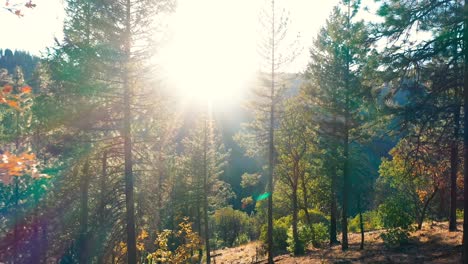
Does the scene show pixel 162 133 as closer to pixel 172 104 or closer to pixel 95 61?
pixel 172 104

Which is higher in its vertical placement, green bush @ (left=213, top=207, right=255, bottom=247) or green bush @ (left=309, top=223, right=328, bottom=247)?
green bush @ (left=309, top=223, right=328, bottom=247)

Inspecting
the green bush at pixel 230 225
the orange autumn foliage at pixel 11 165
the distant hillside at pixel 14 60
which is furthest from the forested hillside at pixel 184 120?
the distant hillside at pixel 14 60

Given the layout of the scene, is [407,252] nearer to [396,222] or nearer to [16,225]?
[396,222]

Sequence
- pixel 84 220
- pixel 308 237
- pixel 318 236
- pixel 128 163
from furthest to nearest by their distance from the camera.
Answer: pixel 318 236 → pixel 308 237 → pixel 84 220 → pixel 128 163

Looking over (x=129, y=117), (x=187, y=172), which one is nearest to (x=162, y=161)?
(x=129, y=117)

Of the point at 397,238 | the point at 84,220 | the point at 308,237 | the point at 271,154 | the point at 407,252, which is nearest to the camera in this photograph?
the point at 407,252

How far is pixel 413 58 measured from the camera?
405 inches

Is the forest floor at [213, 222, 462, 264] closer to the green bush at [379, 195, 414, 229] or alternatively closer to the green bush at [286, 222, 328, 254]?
the green bush at [379, 195, 414, 229]

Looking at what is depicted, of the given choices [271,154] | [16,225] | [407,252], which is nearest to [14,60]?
[16,225]

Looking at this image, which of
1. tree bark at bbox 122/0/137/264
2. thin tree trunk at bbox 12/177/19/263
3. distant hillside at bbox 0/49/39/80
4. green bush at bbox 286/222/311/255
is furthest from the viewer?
distant hillside at bbox 0/49/39/80

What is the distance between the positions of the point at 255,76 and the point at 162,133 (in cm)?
668

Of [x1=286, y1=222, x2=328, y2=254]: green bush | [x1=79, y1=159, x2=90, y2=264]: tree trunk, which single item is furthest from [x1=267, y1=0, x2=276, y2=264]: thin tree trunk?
[x1=79, y1=159, x2=90, y2=264]: tree trunk

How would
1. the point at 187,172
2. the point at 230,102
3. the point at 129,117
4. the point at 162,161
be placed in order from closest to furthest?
the point at 129,117
the point at 162,161
the point at 187,172
the point at 230,102

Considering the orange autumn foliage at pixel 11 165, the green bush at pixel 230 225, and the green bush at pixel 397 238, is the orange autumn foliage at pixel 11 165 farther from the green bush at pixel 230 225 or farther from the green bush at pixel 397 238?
the green bush at pixel 230 225
